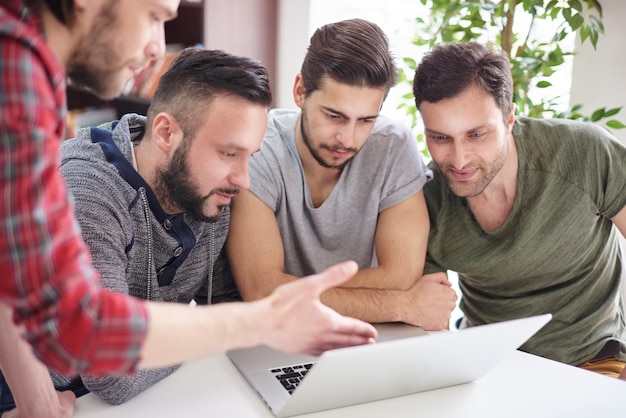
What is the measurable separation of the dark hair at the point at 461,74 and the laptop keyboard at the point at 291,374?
75cm

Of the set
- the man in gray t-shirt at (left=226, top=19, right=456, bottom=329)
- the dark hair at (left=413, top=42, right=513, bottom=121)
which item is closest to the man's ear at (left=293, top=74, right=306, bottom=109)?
the man in gray t-shirt at (left=226, top=19, right=456, bottom=329)

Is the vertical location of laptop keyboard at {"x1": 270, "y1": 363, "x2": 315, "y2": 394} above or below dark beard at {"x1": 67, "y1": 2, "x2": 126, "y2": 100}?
below

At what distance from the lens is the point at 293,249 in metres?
1.80

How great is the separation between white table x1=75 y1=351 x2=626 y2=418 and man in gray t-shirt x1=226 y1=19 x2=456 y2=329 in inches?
11.3

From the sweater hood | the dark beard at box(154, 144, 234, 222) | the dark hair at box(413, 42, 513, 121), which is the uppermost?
the dark hair at box(413, 42, 513, 121)

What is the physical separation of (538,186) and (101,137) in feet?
3.46

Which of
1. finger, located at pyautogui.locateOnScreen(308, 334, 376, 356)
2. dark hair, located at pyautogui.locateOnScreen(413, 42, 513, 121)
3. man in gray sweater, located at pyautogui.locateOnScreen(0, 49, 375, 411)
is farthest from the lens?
dark hair, located at pyautogui.locateOnScreen(413, 42, 513, 121)

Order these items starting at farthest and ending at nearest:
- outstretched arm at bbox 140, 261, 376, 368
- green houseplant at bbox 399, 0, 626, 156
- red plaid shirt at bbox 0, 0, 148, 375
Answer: green houseplant at bbox 399, 0, 626, 156
outstretched arm at bbox 140, 261, 376, 368
red plaid shirt at bbox 0, 0, 148, 375

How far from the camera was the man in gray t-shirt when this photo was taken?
1.64 meters

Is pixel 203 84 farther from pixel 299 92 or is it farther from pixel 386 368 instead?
pixel 386 368

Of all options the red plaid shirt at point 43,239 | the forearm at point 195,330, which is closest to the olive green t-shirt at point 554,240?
the forearm at point 195,330

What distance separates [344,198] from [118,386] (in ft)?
2.59

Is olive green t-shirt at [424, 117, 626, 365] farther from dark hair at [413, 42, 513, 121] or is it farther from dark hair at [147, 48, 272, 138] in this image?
dark hair at [147, 48, 272, 138]

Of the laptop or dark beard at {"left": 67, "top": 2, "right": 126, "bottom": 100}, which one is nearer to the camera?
dark beard at {"left": 67, "top": 2, "right": 126, "bottom": 100}
